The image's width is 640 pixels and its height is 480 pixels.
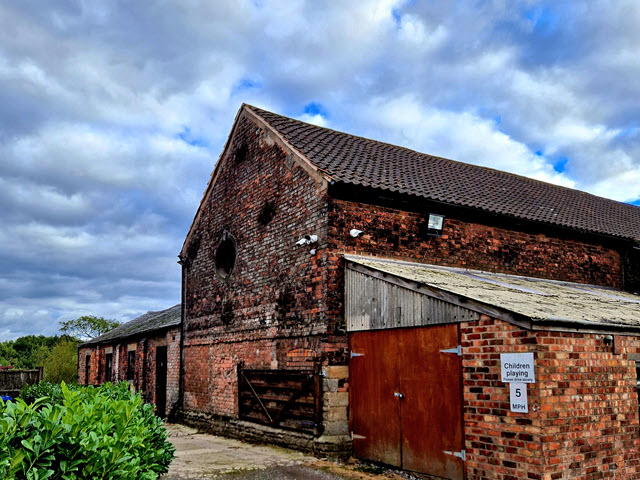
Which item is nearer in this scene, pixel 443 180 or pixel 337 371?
pixel 337 371

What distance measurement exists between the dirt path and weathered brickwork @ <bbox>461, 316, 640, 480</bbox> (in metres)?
2.06

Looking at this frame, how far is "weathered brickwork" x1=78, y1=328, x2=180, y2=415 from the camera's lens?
17453mm

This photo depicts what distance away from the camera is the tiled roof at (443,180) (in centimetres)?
1233

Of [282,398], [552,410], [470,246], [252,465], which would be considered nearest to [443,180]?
[470,246]

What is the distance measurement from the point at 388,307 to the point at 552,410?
10.5ft

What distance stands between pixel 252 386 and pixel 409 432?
5.01m

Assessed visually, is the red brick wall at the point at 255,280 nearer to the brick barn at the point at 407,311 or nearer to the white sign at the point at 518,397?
the brick barn at the point at 407,311

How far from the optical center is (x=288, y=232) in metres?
12.3

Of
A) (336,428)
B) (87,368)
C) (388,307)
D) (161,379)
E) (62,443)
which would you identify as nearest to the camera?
(62,443)

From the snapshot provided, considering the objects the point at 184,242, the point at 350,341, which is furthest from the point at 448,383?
the point at 184,242

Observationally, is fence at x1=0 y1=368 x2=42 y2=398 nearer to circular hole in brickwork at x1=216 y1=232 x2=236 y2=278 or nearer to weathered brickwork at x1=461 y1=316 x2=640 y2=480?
circular hole in brickwork at x1=216 y1=232 x2=236 y2=278

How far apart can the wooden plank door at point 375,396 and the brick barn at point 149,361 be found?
846 cm

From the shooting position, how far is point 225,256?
15.6 metres

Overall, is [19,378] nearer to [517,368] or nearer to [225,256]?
[225,256]
